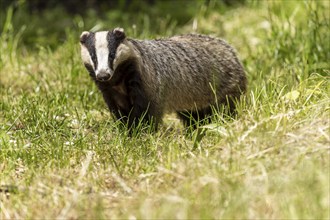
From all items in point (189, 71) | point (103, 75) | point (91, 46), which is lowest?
point (189, 71)

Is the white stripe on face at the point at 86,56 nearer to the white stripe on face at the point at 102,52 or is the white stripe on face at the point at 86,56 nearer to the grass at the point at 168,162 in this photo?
the white stripe on face at the point at 102,52

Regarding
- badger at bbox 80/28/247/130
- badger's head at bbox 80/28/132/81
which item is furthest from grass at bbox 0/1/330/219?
badger's head at bbox 80/28/132/81

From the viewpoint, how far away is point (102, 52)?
13.5 ft

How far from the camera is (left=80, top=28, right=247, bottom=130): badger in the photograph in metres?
4.20

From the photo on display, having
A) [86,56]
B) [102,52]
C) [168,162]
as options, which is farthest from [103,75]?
[168,162]

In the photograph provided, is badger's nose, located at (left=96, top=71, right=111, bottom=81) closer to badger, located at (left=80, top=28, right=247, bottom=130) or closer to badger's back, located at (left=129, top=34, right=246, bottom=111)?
badger, located at (left=80, top=28, right=247, bottom=130)

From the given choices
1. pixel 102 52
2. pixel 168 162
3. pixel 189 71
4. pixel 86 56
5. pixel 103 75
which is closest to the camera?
pixel 168 162

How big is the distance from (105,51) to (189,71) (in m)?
0.87

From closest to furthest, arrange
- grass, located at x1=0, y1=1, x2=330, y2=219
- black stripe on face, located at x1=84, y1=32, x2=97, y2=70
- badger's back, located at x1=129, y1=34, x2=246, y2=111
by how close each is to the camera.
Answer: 1. grass, located at x1=0, y1=1, x2=330, y2=219
2. black stripe on face, located at x1=84, y1=32, x2=97, y2=70
3. badger's back, located at x1=129, y1=34, x2=246, y2=111

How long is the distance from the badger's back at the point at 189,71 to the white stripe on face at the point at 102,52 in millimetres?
260

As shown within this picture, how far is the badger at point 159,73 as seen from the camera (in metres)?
4.20

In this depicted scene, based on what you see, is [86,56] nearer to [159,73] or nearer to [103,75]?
[103,75]

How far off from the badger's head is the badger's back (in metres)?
0.18

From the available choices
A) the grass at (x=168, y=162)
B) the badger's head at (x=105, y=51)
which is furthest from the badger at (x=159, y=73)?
the grass at (x=168, y=162)
